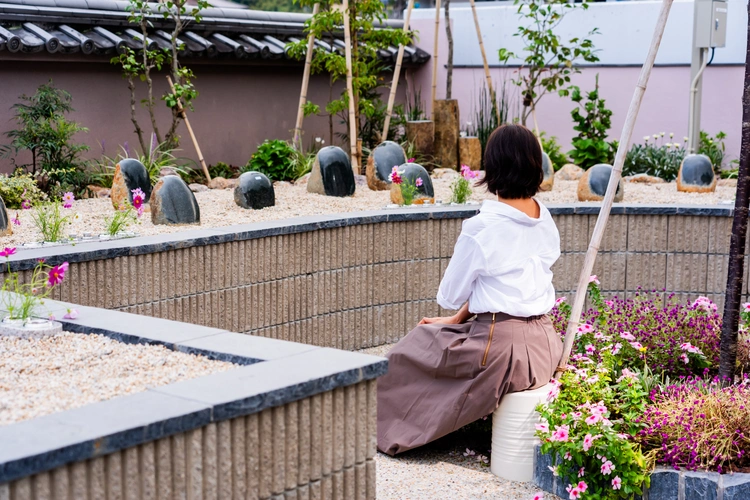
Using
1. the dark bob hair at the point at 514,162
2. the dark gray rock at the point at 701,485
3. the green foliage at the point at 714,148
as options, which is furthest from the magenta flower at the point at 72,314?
the green foliage at the point at 714,148

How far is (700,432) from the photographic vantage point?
3.42m

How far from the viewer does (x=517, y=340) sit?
3.85 m

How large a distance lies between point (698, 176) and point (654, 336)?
390 cm

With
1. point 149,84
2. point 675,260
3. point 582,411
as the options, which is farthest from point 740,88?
point 582,411

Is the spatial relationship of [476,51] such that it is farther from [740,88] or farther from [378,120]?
[740,88]

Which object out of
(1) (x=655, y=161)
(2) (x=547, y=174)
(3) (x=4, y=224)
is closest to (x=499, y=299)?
(3) (x=4, y=224)

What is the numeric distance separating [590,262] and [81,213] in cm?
394

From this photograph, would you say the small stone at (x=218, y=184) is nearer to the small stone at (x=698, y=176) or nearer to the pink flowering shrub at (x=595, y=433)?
the small stone at (x=698, y=176)

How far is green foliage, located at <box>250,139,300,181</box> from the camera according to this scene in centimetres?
930

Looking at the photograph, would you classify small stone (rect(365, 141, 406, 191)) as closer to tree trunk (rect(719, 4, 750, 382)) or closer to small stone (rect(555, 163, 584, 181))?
small stone (rect(555, 163, 584, 181))

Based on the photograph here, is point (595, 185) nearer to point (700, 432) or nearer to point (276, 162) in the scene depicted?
point (276, 162)

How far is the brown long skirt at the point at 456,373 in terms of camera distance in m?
3.82

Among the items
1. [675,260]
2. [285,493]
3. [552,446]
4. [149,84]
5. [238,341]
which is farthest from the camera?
[149,84]

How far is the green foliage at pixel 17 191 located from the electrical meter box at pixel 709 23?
6954 mm
